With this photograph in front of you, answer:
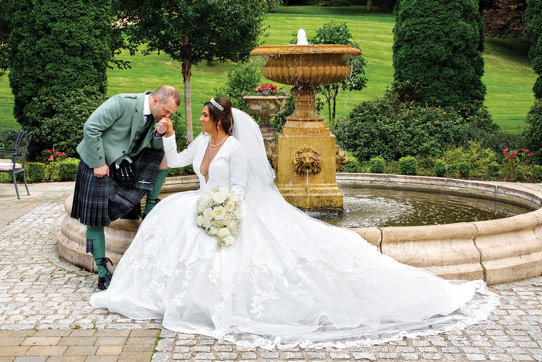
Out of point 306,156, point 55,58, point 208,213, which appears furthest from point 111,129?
point 55,58

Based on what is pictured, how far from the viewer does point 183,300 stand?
440 centimetres

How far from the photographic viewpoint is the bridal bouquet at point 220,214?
454cm

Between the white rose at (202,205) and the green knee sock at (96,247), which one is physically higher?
the white rose at (202,205)

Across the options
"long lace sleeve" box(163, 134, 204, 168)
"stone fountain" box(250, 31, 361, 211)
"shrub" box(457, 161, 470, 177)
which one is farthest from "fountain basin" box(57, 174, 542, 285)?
"shrub" box(457, 161, 470, 177)

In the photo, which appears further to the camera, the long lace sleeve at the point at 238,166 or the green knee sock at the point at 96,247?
the green knee sock at the point at 96,247

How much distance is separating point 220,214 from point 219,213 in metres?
0.02

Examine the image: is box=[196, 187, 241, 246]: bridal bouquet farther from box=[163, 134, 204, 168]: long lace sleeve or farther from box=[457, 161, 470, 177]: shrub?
box=[457, 161, 470, 177]: shrub

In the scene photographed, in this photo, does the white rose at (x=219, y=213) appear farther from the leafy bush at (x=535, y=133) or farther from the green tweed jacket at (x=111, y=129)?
the leafy bush at (x=535, y=133)

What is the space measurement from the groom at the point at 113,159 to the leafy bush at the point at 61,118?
923 centimetres

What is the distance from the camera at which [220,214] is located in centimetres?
456

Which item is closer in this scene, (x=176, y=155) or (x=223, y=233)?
(x=223, y=233)

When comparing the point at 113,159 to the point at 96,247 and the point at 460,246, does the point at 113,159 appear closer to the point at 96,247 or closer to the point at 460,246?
the point at 96,247

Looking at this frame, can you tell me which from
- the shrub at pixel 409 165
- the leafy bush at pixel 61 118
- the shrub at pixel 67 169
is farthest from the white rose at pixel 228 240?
the leafy bush at pixel 61 118

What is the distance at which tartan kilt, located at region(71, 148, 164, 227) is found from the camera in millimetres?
5062
